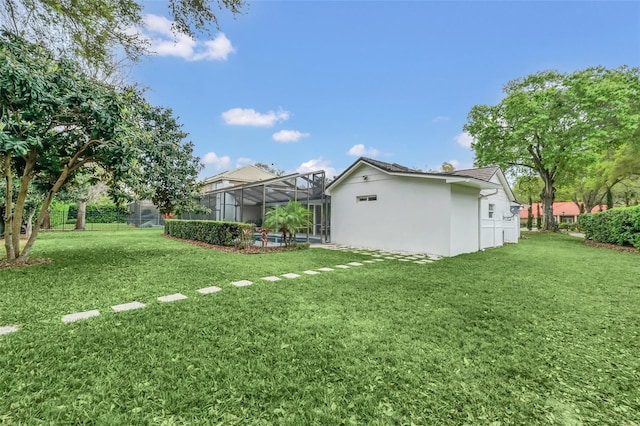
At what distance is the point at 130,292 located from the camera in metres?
4.87

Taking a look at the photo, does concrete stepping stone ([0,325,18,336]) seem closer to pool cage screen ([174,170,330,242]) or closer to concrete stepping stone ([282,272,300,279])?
concrete stepping stone ([282,272,300,279])

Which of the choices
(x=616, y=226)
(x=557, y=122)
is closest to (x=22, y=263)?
(x=616, y=226)

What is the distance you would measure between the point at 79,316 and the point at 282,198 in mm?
12517

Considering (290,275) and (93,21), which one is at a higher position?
(93,21)

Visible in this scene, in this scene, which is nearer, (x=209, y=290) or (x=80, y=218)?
(x=209, y=290)

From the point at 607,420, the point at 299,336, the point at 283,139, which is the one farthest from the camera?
the point at 283,139

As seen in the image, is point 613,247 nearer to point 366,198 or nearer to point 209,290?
point 366,198

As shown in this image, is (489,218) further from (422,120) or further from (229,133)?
(229,133)

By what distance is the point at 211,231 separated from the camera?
12.5m

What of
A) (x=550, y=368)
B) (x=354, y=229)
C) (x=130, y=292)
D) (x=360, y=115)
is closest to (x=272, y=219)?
(x=354, y=229)

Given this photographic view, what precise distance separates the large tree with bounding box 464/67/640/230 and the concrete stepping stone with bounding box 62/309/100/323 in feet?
80.8

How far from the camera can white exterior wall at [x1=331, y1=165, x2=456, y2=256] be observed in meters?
10.6

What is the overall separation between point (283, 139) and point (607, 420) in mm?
31223

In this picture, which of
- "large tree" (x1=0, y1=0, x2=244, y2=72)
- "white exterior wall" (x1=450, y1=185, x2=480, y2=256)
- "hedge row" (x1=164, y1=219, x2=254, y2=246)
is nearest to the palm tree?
"hedge row" (x1=164, y1=219, x2=254, y2=246)
